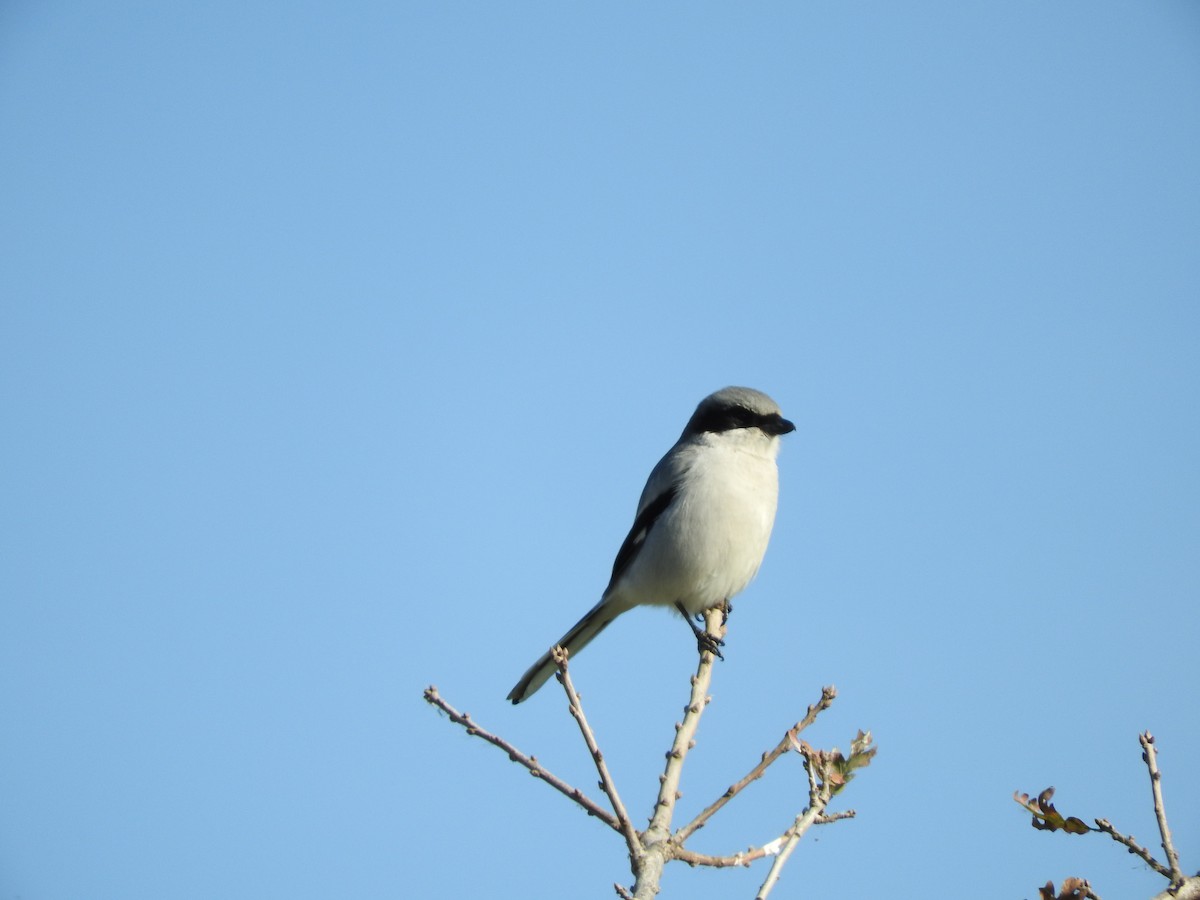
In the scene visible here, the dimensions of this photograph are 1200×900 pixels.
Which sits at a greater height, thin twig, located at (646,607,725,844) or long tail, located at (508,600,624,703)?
A: long tail, located at (508,600,624,703)

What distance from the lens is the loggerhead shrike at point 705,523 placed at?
6.46 meters

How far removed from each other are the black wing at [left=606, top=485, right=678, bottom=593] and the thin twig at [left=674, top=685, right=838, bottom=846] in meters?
3.35

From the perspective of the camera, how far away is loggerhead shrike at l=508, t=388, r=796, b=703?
254 inches

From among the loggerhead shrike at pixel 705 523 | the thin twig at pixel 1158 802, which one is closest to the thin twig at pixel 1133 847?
the thin twig at pixel 1158 802

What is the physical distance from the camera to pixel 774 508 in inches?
267

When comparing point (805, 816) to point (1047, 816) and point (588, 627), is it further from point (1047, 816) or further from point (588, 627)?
point (588, 627)

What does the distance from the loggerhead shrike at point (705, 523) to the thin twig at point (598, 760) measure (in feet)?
9.35

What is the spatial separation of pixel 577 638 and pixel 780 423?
1.89 meters

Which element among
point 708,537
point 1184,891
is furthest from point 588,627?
point 1184,891

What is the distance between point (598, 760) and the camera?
3.09 m

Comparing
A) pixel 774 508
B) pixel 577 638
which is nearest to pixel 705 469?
pixel 774 508

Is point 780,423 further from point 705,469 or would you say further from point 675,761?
point 675,761

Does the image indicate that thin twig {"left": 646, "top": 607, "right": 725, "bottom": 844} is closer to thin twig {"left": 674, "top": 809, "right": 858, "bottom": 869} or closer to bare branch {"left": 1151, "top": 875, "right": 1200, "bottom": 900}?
thin twig {"left": 674, "top": 809, "right": 858, "bottom": 869}

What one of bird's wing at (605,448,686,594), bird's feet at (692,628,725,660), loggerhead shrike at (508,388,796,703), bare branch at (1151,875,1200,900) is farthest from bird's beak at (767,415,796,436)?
bare branch at (1151,875,1200,900)
